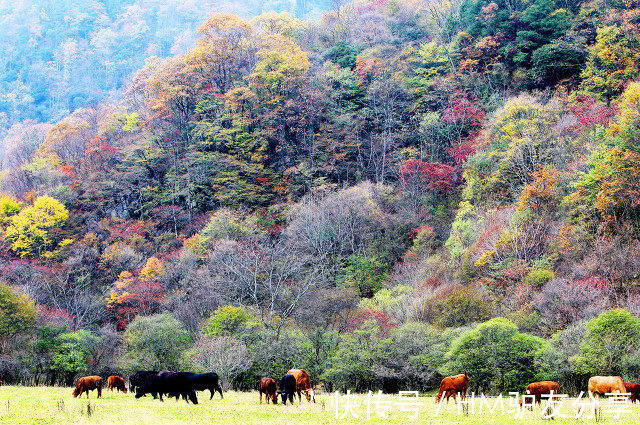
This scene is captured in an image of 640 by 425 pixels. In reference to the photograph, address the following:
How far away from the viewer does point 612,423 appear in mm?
11938

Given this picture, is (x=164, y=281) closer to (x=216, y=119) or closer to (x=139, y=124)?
(x=216, y=119)

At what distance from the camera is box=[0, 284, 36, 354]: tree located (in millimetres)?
32938

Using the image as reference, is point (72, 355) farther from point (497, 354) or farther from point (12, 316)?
point (497, 354)

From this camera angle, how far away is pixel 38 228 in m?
50.2

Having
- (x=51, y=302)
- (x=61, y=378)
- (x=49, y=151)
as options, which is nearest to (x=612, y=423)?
(x=61, y=378)

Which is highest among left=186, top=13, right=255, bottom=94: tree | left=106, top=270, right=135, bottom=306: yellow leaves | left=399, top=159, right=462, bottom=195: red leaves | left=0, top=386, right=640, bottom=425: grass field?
left=186, top=13, right=255, bottom=94: tree

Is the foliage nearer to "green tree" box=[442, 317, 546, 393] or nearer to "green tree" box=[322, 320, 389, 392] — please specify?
"green tree" box=[322, 320, 389, 392]

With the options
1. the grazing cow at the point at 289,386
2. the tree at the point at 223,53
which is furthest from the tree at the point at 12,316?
the tree at the point at 223,53

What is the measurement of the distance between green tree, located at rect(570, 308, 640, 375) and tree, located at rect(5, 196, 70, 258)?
44.7 metres

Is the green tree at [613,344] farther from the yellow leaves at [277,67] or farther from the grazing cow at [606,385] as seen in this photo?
the yellow leaves at [277,67]

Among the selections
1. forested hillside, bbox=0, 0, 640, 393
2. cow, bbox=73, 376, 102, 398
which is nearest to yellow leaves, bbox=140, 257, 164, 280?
forested hillside, bbox=0, 0, 640, 393

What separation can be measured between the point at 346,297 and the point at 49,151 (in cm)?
4481

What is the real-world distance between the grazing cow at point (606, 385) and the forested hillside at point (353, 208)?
15.8ft

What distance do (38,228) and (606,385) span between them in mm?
49583
